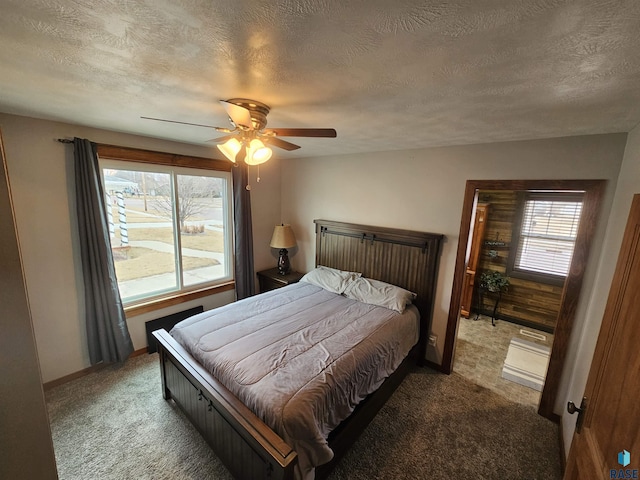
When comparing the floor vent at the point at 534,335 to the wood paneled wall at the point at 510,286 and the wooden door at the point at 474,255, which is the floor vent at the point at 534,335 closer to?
the wood paneled wall at the point at 510,286

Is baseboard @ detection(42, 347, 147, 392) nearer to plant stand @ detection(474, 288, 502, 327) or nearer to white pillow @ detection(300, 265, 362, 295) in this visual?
white pillow @ detection(300, 265, 362, 295)

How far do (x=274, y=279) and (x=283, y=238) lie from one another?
0.61 metres

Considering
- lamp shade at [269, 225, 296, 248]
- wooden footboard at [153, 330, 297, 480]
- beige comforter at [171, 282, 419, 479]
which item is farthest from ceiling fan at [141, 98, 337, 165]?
lamp shade at [269, 225, 296, 248]

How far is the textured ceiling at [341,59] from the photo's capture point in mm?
781

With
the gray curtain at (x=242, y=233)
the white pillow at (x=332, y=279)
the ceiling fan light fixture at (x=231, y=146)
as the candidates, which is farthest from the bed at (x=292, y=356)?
the ceiling fan light fixture at (x=231, y=146)

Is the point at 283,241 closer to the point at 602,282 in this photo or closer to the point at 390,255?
the point at 390,255

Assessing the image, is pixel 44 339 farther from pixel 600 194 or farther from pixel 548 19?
pixel 600 194

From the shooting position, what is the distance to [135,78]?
132cm

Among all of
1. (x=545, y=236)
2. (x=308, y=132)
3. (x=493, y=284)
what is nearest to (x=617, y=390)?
(x=308, y=132)

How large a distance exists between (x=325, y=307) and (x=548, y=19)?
2459 millimetres

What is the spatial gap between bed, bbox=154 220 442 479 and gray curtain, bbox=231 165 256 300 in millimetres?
859

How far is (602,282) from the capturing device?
1.84 metres

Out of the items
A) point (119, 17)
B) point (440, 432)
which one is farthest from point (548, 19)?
point (440, 432)

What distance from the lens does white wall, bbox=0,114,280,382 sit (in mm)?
2158
